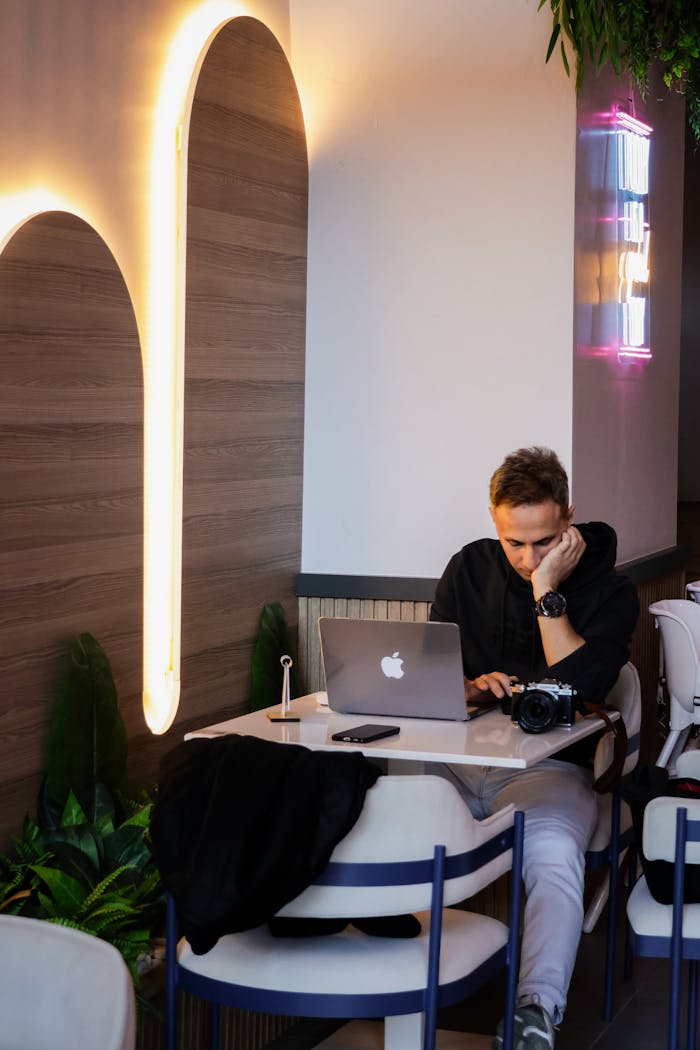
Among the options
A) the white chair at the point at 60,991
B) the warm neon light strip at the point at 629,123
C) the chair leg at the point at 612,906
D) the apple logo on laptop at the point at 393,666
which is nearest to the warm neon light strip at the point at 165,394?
the apple logo on laptop at the point at 393,666

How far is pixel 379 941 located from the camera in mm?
2477

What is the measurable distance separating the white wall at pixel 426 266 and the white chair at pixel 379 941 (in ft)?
6.91

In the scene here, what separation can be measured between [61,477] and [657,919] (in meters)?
1.80

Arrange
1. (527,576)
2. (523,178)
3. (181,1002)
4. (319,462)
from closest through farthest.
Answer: (181,1002)
(527,576)
(523,178)
(319,462)

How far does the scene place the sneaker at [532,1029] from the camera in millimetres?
2758

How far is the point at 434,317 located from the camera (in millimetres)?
4449

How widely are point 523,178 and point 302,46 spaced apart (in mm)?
964

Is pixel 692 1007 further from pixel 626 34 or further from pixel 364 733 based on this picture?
pixel 626 34

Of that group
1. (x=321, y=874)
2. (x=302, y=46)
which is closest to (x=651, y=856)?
(x=321, y=874)

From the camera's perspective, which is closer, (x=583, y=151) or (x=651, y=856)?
(x=651, y=856)

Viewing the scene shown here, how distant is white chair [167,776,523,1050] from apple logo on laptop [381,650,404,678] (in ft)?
2.13

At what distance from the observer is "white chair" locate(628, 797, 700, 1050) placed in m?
2.57

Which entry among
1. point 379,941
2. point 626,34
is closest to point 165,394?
point 379,941

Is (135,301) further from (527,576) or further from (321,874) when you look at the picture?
(321,874)
